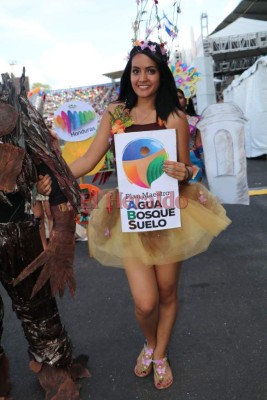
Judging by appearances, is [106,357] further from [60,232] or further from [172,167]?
[172,167]

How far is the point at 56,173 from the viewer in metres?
1.96

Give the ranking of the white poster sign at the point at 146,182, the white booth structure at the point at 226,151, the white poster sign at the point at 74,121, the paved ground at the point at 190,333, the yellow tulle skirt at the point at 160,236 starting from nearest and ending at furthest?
the white poster sign at the point at 146,182
the yellow tulle skirt at the point at 160,236
the paved ground at the point at 190,333
the white booth structure at the point at 226,151
the white poster sign at the point at 74,121

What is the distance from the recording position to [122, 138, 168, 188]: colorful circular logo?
2.07m

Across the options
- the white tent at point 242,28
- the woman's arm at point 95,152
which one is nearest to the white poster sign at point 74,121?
the woman's arm at point 95,152

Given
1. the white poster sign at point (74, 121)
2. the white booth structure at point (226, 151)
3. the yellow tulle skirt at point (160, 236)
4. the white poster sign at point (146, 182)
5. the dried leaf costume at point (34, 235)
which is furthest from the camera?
the white poster sign at point (74, 121)

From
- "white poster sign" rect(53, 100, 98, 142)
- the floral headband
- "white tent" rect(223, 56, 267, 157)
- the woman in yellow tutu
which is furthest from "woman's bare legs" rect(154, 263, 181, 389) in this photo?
"white tent" rect(223, 56, 267, 157)

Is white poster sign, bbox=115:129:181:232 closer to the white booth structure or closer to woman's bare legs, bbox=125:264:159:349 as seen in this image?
woman's bare legs, bbox=125:264:159:349

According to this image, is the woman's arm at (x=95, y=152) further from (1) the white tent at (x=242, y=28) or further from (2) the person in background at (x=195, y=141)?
(1) the white tent at (x=242, y=28)

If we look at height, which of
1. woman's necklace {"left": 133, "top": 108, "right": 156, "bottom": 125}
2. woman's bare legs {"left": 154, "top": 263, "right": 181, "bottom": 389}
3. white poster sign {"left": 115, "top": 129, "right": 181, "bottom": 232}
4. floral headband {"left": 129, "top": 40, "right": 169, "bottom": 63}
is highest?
floral headband {"left": 129, "top": 40, "right": 169, "bottom": 63}

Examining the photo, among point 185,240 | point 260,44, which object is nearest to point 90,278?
point 185,240

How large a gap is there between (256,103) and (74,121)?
23.0 feet

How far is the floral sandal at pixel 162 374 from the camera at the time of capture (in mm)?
2293

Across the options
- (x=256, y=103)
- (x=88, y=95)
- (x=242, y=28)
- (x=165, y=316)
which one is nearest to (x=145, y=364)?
(x=165, y=316)

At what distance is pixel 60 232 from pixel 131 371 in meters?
1.06
